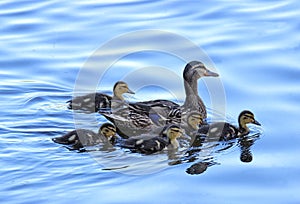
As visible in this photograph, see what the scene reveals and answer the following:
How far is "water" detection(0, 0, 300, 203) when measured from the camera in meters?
5.71

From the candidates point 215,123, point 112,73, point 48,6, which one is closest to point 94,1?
point 48,6

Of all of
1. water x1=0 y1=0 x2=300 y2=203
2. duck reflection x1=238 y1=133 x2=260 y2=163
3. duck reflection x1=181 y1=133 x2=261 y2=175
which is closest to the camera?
water x1=0 y1=0 x2=300 y2=203

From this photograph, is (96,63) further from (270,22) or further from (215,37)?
(270,22)

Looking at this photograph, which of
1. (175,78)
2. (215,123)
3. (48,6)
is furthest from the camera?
(48,6)

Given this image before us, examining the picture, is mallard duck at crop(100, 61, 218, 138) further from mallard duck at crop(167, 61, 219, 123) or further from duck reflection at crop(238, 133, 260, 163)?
duck reflection at crop(238, 133, 260, 163)

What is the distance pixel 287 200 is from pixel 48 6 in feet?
20.2

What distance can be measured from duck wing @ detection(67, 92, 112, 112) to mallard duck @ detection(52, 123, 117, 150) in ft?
2.39

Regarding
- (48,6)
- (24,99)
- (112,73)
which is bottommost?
(24,99)

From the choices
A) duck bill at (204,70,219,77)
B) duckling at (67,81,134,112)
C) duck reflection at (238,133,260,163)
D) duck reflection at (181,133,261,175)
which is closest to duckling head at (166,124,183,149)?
duck reflection at (181,133,261,175)

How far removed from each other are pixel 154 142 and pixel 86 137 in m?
0.52

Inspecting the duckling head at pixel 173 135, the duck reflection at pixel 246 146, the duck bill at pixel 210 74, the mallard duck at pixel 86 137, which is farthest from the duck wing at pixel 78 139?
the duck bill at pixel 210 74

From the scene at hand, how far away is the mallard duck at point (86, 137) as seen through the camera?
6469 mm

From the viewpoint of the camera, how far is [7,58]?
28.9ft

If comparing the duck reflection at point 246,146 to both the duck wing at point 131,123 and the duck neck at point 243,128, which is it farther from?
the duck wing at point 131,123
